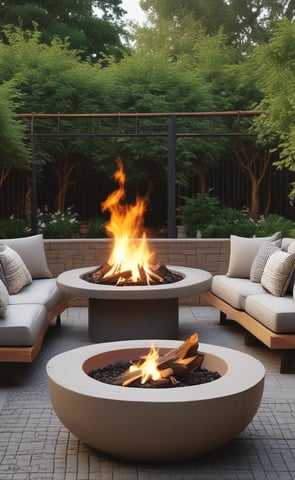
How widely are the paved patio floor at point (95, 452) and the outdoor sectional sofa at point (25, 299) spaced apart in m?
0.20

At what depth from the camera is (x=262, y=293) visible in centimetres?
555

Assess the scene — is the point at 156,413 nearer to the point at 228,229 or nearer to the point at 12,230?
the point at 228,229

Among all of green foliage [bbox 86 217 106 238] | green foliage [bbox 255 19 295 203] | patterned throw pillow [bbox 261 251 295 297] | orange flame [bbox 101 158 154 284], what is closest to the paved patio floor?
patterned throw pillow [bbox 261 251 295 297]

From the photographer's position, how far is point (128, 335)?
558 centimetres

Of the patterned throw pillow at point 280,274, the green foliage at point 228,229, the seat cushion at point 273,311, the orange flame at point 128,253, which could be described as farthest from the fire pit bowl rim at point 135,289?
the green foliage at point 228,229

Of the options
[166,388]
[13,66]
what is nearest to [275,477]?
[166,388]

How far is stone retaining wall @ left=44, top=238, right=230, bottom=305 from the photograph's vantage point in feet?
24.7

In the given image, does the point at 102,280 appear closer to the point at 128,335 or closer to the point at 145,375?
the point at 128,335

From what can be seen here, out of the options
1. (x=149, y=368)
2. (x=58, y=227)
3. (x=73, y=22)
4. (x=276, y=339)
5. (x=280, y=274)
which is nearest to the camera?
(x=149, y=368)

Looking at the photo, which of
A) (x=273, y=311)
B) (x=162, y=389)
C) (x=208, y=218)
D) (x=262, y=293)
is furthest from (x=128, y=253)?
(x=208, y=218)

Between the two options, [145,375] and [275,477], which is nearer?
[275,477]

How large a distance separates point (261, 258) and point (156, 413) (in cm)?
338

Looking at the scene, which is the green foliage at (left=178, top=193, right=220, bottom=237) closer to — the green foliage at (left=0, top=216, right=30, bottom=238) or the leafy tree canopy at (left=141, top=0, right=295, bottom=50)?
the green foliage at (left=0, top=216, right=30, bottom=238)

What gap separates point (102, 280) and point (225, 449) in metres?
2.73
